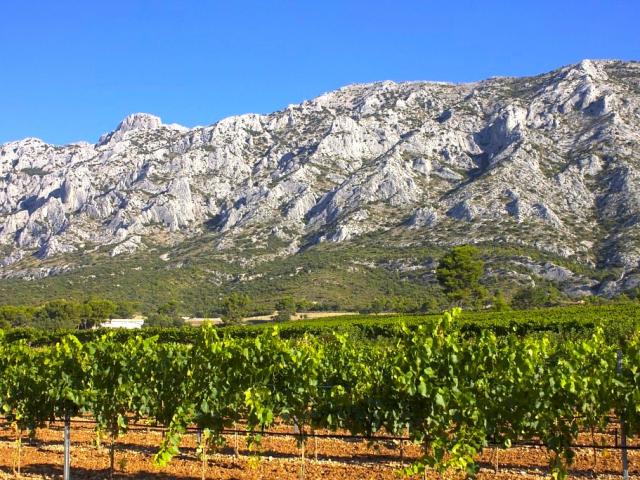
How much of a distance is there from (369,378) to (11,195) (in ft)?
532

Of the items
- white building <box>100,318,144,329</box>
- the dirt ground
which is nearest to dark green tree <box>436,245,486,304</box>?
white building <box>100,318,144,329</box>

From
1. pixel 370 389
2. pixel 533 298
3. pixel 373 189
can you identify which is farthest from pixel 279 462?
pixel 373 189

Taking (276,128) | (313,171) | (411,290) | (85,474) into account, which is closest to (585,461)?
(85,474)

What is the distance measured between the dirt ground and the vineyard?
1.12 meters

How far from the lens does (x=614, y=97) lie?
125 m

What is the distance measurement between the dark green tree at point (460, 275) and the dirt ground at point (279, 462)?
6596 centimetres

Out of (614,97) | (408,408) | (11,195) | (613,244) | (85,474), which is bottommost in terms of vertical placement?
(85,474)

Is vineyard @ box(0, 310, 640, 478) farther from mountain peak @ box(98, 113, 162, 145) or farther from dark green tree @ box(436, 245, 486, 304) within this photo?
mountain peak @ box(98, 113, 162, 145)

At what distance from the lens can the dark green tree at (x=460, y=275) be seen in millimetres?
82688

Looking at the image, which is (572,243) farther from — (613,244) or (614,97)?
(614,97)

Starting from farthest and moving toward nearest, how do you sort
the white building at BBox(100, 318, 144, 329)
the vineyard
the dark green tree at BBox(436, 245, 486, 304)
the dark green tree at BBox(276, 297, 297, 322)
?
the dark green tree at BBox(276, 297, 297, 322), the dark green tree at BBox(436, 245, 486, 304), the white building at BBox(100, 318, 144, 329), the vineyard

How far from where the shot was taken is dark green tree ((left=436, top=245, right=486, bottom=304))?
82.7 m

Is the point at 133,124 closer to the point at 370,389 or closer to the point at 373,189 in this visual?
the point at 373,189

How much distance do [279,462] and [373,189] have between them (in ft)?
355
